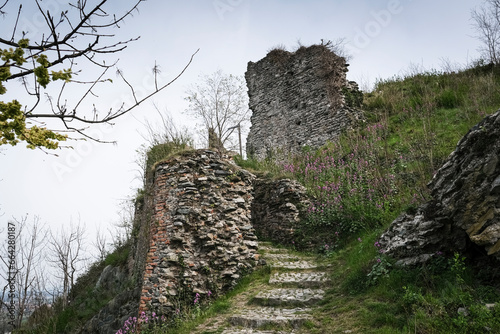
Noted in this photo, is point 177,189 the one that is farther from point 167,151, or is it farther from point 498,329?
point 498,329

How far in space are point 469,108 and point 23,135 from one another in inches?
468

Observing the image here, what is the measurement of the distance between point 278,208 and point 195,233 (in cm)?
253

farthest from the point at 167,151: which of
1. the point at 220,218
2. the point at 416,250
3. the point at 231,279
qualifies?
the point at 416,250

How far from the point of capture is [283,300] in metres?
5.86

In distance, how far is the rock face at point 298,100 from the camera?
45.3 feet

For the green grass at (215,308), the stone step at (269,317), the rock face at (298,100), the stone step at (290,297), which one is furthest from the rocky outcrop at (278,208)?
the rock face at (298,100)

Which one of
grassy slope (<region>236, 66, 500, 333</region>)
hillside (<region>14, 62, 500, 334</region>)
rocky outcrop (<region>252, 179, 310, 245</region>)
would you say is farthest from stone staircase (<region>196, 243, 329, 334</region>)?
rocky outcrop (<region>252, 179, 310, 245</region>)

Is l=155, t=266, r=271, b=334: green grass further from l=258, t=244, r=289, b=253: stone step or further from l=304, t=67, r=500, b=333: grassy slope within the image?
l=304, t=67, r=500, b=333: grassy slope

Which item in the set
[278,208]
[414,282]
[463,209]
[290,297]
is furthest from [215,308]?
[463,209]

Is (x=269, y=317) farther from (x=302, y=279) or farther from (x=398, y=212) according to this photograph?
(x=398, y=212)

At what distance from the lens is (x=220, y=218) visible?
783 centimetres

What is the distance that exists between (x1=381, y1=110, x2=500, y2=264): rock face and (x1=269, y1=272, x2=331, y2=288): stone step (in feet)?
4.68

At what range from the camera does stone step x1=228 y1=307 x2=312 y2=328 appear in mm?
5047

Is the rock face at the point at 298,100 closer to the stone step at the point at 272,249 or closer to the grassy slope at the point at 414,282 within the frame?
the grassy slope at the point at 414,282
